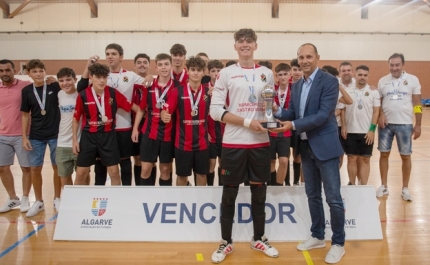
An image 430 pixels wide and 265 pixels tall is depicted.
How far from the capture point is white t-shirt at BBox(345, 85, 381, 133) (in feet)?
16.8

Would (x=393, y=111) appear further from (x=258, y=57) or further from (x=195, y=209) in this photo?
(x=258, y=57)

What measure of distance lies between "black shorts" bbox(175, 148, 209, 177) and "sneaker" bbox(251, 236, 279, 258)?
104 centimetres

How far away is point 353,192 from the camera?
3.85 m

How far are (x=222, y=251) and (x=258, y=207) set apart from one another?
535 mm

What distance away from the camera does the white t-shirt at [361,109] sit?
16.8ft

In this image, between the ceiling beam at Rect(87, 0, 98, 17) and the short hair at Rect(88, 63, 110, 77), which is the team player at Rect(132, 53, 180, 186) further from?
the ceiling beam at Rect(87, 0, 98, 17)

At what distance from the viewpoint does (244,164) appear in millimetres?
3211

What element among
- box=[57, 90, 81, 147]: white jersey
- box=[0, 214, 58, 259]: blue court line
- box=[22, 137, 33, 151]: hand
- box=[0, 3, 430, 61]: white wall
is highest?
box=[0, 3, 430, 61]: white wall

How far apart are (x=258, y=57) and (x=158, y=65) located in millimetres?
16169

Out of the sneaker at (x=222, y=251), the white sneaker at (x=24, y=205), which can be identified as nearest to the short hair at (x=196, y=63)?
the sneaker at (x=222, y=251)

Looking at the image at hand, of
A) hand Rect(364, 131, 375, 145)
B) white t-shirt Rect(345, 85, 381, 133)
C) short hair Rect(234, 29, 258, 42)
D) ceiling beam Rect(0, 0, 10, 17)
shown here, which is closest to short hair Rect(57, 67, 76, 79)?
short hair Rect(234, 29, 258, 42)

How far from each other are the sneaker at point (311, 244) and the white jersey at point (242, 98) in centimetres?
114

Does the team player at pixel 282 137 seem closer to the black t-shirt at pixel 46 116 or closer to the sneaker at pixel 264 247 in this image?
the sneaker at pixel 264 247

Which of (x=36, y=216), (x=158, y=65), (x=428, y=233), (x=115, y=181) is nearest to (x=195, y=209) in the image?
(x=115, y=181)
